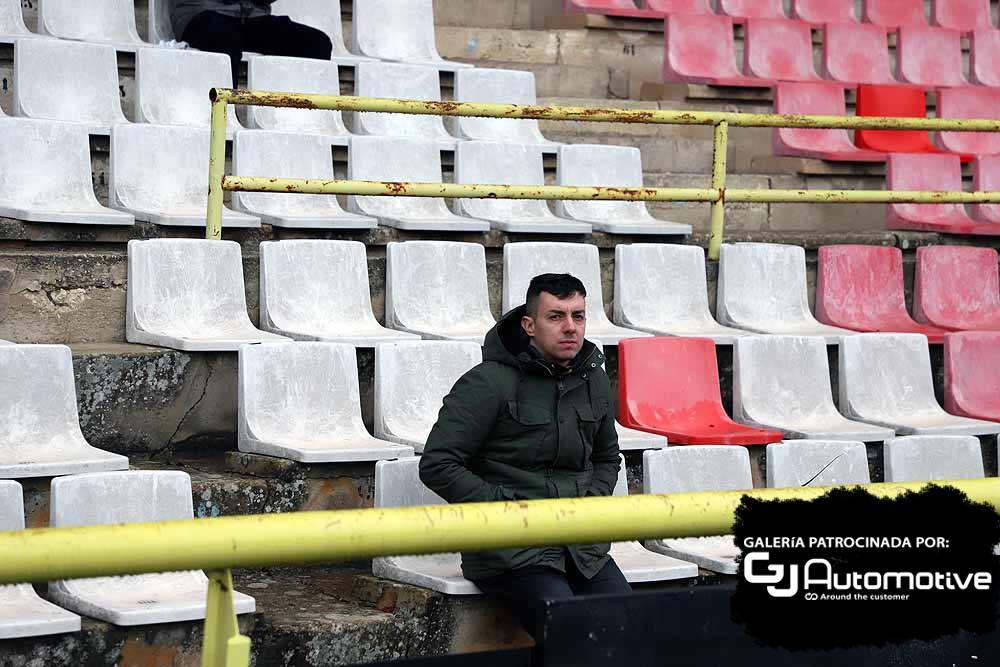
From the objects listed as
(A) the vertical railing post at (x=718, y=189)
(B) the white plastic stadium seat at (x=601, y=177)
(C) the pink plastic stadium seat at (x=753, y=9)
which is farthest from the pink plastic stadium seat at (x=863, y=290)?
(C) the pink plastic stadium seat at (x=753, y=9)

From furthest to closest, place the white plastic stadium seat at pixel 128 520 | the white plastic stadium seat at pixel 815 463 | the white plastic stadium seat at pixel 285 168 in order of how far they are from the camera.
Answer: the white plastic stadium seat at pixel 285 168 → the white plastic stadium seat at pixel 815 463 → the white plastic stadium seat at pixel 128 520

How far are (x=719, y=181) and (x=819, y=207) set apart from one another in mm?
1468

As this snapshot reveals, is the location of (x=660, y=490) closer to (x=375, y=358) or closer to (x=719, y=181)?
(x=375, y=358)

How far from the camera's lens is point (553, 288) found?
3969 millimetres

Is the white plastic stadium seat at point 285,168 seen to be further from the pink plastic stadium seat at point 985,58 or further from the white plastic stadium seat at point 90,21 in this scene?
the pink plastic stadium seat at point 985,58

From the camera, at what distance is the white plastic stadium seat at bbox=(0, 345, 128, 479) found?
3.99 metres

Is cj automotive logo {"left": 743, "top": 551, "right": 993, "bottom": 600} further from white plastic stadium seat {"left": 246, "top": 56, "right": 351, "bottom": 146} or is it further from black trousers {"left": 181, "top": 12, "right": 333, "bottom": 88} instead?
black trousers {"left": 181, "top": 12, "right": 333, "bottom": 88}

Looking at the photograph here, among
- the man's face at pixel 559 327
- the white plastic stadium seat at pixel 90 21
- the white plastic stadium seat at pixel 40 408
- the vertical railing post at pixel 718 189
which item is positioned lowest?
the white plastic stadium seat at pixel 40 408

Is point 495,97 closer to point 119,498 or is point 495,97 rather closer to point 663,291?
point 663,291

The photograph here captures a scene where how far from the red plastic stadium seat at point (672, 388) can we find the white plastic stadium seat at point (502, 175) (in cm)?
79

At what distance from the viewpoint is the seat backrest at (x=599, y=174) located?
6.39 metres

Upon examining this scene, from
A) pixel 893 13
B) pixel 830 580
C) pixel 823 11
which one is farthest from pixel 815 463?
pixel 893 13

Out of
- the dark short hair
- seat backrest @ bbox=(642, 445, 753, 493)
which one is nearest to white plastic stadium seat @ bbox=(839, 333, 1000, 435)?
seat backrest @ bbox=(642, 445, 753, 493)

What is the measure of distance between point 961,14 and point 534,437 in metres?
6.36
